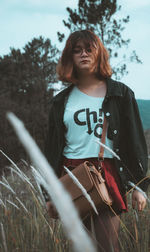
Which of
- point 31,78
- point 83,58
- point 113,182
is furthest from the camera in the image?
point 31,78

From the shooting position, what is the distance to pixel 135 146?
1741 millimetres

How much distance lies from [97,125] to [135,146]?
0.27 meters

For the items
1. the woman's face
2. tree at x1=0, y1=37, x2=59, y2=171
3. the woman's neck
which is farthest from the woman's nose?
tree at x1=0, y1=37, x2=59, y2=171

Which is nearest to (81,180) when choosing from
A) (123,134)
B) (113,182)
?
(113,182)

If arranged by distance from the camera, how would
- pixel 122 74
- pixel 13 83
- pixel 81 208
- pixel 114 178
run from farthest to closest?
pixel 13 83, pixel 122 74, pixel 114 178, pixel 81 208

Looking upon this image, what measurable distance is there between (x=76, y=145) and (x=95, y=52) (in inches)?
25.6

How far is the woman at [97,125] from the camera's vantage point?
1687 millimetres

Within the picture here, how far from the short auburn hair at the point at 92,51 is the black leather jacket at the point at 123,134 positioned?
9 centimetres

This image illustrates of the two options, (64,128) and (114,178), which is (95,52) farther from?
(114,178)

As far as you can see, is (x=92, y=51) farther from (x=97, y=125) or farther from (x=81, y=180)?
(x=81, y=180)

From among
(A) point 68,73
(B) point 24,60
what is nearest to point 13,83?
(B) point 24,60

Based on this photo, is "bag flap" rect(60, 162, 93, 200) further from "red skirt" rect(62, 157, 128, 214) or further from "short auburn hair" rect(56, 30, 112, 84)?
"short auburn hair" rect(56, 30, 112, 84)

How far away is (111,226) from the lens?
1579mm

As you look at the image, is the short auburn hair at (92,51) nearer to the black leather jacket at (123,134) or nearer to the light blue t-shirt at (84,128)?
the black leather jacket at (123,134)
